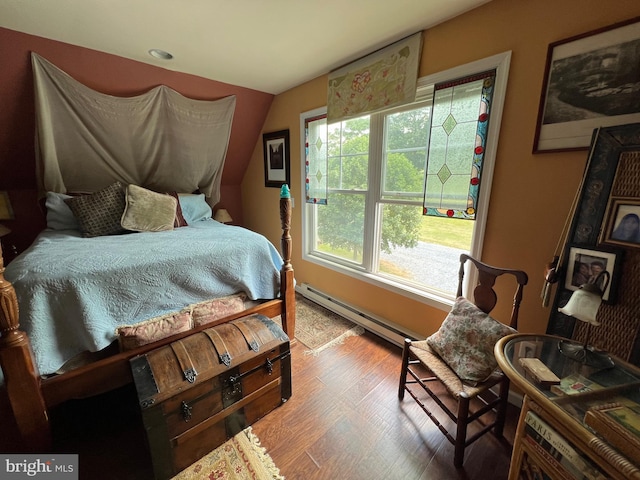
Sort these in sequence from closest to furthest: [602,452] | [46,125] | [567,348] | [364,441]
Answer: [602,452], [567,348], [364,441], [46,125]

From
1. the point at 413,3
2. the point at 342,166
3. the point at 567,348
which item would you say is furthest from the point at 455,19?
the point at 567,348

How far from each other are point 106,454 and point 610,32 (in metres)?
2.96

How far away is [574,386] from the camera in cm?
83

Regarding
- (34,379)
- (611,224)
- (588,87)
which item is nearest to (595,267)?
(611,224)

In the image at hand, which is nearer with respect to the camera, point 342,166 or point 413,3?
point 413,3

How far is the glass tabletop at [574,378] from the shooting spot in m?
0.77

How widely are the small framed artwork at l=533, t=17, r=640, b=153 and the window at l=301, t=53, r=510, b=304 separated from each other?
0.21 metres

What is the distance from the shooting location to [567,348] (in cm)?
98

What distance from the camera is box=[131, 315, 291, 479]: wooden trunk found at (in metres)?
1.09

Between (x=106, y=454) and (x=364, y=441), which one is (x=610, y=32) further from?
(x=106, y=454)

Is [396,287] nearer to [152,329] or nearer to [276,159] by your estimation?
[152,329]

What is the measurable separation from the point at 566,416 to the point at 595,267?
0.69 metres

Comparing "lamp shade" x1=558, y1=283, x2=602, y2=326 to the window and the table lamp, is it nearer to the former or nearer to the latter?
the table lamp

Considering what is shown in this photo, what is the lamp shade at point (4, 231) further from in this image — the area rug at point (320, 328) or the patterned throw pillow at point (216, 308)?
the area rug at point (320, 328)
